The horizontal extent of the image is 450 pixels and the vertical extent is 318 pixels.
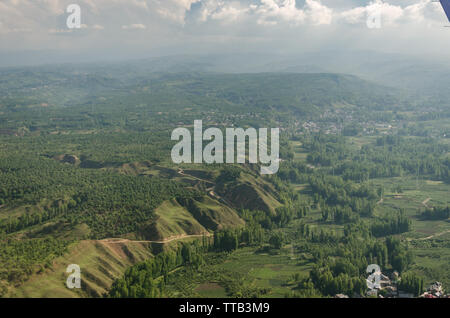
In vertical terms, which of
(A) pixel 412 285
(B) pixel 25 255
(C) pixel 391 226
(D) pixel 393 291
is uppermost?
(B) pixel 25 255

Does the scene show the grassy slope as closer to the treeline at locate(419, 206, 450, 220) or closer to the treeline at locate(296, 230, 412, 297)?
the treeline at locate(296, 230, 412, 297)


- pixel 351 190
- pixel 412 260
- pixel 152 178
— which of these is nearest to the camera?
pixel 412 260

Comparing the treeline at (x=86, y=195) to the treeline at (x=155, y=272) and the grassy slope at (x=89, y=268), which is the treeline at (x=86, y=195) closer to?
the grassy slope at (x=89, y=268)

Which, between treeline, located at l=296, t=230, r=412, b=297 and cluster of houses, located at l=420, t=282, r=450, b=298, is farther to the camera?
treeline, located at l=296, t=230, r=412, b=297

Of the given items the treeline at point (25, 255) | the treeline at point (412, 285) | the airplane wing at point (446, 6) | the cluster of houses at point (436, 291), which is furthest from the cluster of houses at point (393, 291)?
the treeline at point (25, 255)

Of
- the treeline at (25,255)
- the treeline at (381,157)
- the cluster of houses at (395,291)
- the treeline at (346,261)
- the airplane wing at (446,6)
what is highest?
the airplane wing at (446,6)

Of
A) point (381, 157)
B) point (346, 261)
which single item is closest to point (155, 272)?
point (346, 261)

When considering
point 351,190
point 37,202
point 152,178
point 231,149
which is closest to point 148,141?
point 231,149

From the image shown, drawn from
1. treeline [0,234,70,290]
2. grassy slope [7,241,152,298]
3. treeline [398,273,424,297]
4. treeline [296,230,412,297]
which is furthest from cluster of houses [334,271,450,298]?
treeline [0,234,70,290]

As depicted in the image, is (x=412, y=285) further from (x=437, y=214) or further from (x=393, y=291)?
(x=437, y=214)

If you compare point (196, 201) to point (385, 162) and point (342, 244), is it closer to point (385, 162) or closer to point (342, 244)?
point (342, 244)
